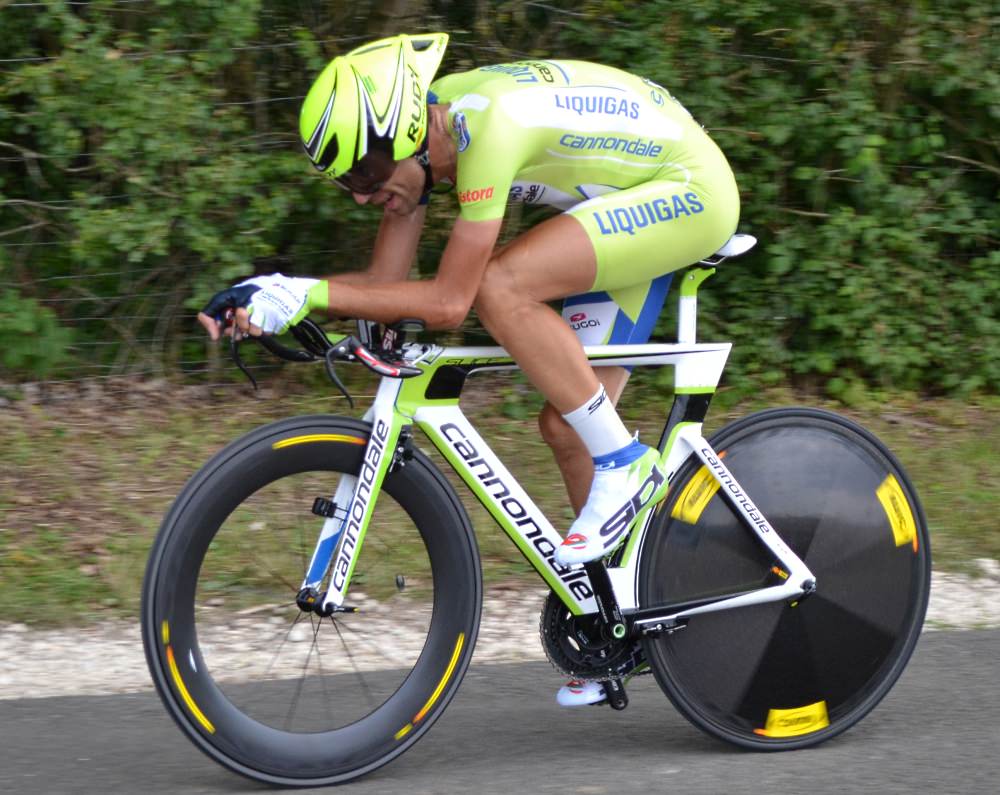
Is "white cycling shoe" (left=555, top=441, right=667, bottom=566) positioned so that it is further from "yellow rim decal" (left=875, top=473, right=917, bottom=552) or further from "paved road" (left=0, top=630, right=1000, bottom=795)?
"yellow rim decal" (left=875, top=473, right=917, bottom=552)

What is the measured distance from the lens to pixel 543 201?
388cm

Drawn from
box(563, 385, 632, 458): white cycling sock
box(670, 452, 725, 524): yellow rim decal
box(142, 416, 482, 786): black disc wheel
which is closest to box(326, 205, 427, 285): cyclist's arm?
box(142, 416, 482, 786): black disc wheel

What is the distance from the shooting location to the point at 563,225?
12.0 ft

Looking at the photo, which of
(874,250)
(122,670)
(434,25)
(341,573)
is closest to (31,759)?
(122,670)

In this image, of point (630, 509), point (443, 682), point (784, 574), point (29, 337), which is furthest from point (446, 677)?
point (29, 337)

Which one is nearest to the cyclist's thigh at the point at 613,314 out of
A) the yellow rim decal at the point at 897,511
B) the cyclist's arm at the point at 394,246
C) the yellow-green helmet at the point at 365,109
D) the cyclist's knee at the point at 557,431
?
the cyclist's knee at the point at 557,431

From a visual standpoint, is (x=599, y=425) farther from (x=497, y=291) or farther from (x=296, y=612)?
(x=296, y=612)

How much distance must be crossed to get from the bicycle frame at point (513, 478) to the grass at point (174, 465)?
132 centimetres

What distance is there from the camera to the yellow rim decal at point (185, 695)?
11.2 ft

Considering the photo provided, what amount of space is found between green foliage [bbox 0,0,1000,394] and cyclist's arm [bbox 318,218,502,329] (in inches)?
128

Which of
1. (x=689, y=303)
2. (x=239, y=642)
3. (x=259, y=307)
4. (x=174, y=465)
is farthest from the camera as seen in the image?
(x=174, y=465)

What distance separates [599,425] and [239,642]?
127 cm

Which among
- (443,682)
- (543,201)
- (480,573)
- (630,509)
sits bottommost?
(443,682)

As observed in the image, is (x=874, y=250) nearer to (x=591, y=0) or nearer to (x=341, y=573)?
(x=591, y=0)
